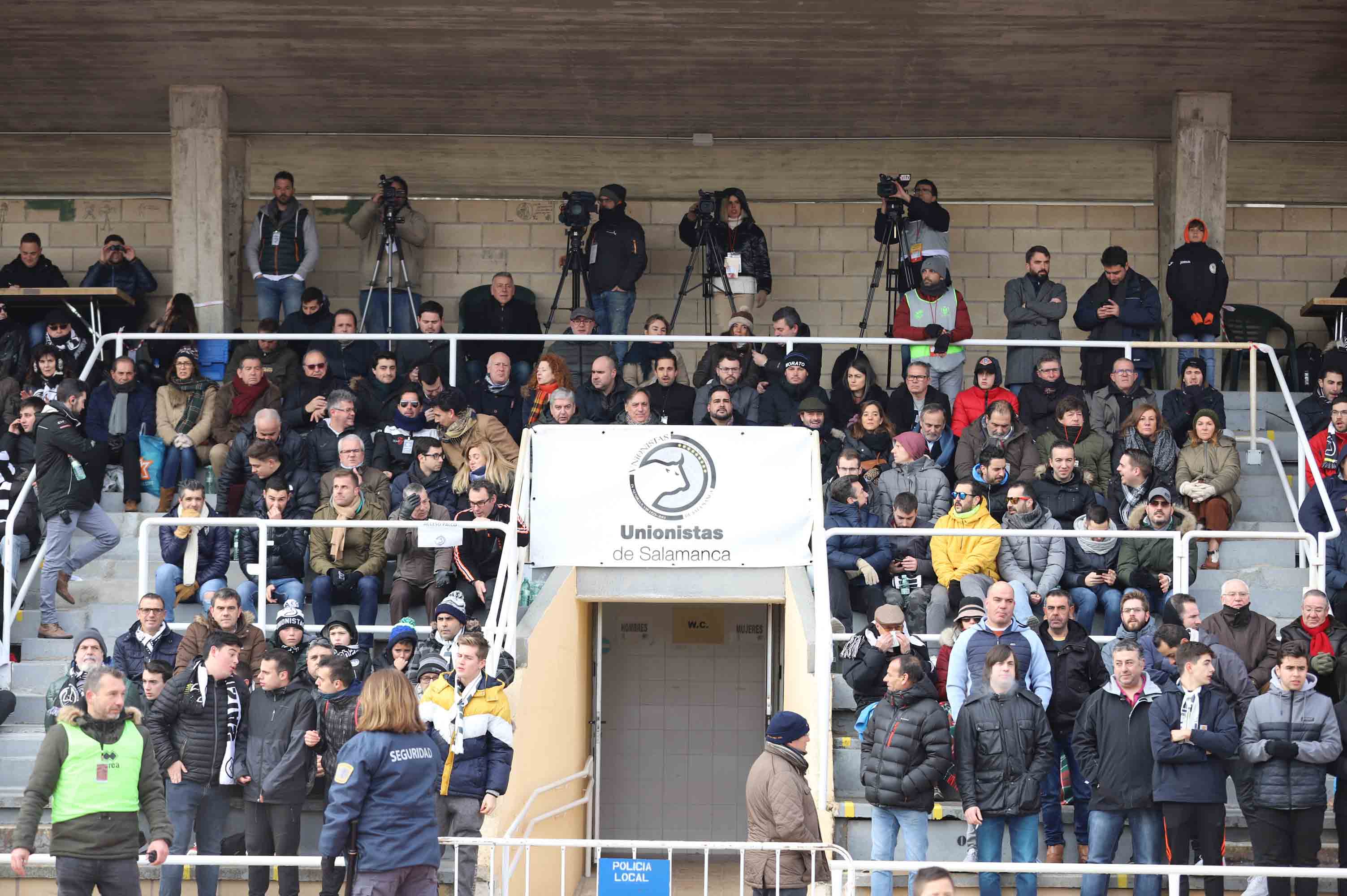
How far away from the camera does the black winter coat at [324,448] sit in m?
10.6

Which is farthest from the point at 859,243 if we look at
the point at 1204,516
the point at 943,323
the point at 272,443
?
the point at 272,443

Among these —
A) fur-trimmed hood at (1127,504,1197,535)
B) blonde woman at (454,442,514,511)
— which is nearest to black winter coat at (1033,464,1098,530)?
fur-trimmed hood at (1127,504,1197,535)

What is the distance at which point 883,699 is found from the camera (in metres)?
7.76

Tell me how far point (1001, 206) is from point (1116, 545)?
5.69 metres

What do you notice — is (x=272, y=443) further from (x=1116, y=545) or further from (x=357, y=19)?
(x=1116, y=545)

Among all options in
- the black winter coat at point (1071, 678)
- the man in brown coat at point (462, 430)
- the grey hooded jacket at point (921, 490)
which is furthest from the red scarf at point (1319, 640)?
the man in brown coat at point (462, 430)

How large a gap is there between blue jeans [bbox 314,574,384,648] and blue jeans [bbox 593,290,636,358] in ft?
12.8

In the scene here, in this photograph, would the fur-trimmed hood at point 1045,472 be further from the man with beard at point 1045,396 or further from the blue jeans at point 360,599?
the blue jeans at point 360,599

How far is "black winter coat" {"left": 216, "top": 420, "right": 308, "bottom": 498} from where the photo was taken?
10453 mm

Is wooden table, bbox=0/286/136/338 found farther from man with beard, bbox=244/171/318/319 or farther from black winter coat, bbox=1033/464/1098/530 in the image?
black winter coat, bbox=1033/464/1098/530

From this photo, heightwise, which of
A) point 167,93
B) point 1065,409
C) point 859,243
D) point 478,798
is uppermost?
point 167,93

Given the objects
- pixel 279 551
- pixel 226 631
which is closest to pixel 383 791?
pixel 226 631

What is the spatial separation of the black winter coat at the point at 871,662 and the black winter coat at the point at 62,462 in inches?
187

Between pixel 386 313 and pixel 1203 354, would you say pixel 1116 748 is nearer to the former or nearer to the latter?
pixel 1203 354
